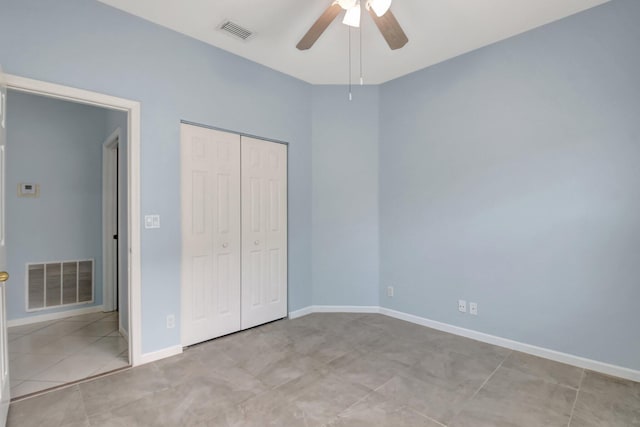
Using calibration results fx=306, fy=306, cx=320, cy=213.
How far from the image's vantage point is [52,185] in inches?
146

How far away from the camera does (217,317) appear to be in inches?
121

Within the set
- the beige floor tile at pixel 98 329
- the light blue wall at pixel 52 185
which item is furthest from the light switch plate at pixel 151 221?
the light blue wall at pixel 52 185

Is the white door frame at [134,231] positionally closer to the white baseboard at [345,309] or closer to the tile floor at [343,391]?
the tile floor at [343,391]

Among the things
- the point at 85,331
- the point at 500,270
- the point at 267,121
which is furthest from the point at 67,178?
the point at 500,270

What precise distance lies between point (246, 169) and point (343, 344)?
2.07 metres

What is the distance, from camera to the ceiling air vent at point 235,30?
2641 millimetres

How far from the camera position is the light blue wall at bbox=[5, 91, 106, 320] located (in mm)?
3492

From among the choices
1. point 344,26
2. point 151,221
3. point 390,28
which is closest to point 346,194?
point 344,26

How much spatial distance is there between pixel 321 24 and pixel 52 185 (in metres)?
3.75

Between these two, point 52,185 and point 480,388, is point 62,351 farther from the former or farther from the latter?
point 480,388

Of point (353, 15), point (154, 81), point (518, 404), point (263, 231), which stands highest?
point (353, 15)

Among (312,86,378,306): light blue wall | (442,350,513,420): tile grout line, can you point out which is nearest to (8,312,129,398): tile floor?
(312,86,378,306): light blue wall

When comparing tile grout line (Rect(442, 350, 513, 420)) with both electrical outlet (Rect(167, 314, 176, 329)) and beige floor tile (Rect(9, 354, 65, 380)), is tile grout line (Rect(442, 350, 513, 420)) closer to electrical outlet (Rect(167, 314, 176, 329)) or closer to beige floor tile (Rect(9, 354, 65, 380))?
electrical outlet (Rect(167, 314, 176, 329))

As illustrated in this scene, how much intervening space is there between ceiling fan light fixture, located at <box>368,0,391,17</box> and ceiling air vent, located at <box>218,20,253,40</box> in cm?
130
